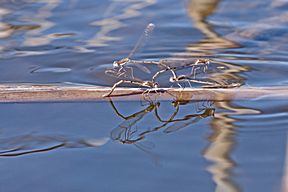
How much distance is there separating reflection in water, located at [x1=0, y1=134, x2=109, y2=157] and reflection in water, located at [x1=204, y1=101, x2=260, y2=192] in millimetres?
389

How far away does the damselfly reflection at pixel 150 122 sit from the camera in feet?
7.43

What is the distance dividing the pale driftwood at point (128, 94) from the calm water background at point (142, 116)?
3 cm

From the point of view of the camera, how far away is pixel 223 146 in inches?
85.1

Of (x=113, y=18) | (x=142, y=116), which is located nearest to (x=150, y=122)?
(x=142, y=116)

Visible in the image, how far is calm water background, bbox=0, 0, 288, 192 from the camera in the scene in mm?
2002

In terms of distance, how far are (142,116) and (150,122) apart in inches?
2.4

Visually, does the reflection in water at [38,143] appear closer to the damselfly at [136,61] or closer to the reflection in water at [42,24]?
the damselfly at [136,61]

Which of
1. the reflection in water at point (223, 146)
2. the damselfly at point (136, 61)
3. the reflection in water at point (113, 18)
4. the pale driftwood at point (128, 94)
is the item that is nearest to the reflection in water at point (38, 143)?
the pale driftwood at point (128, 94)

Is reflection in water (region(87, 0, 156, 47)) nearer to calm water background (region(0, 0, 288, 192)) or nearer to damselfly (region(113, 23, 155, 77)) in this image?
calm water background (region(0, 0, 288, 192))

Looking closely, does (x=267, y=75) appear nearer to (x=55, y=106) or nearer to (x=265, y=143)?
(x=265, y=143)

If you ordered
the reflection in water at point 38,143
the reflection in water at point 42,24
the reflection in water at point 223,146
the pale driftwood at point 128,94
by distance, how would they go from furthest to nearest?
the reflection in water at point 42,24
the pale driftwood at point 128,94
the reflection in water at point 38,143
the reflection in water at point 223,146

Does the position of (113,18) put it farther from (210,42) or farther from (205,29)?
(210,42)

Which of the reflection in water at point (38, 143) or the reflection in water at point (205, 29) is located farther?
the reflection in water at point (205, 29)

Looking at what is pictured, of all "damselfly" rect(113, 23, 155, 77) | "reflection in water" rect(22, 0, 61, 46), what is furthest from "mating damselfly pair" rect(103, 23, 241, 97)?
"reflection in water" rect(22, 0, 61, 46)
